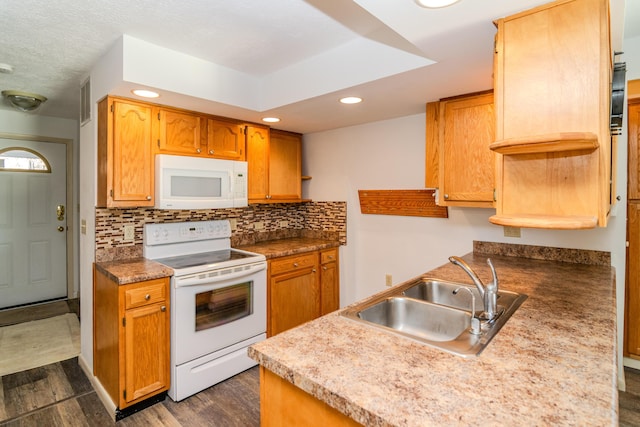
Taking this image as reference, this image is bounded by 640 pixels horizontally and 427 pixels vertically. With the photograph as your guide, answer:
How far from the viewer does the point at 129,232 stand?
8.54 feet

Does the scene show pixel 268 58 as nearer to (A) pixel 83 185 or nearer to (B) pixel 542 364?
(A) pixel 83 185

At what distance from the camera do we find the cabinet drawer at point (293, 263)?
9.45ft

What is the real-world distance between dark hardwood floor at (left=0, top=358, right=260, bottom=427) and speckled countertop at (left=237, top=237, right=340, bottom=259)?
94 cm

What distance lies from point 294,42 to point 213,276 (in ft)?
5.24

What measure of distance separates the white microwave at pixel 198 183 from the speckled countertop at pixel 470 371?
164 centimetres

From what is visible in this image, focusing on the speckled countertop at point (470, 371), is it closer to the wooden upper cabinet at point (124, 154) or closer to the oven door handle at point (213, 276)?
the oven door handle at point (213, 276)

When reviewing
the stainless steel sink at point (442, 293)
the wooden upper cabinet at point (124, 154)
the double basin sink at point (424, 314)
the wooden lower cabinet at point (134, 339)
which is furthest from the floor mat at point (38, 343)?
the stainless steel sink at point (442, 293)

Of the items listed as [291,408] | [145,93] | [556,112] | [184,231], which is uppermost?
[145,93]

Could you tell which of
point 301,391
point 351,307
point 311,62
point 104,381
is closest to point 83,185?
point 104,381

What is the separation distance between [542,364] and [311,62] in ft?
6.84

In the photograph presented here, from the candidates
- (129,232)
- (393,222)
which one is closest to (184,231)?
(129,232)

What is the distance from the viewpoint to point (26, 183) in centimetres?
393

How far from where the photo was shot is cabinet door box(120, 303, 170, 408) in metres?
2.09

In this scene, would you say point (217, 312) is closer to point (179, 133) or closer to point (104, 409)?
point (104, 409)
